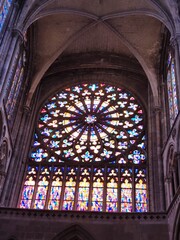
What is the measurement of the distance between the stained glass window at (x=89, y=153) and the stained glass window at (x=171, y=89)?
6.77 feet

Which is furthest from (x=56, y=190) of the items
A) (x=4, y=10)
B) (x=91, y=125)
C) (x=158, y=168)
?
(x=4, y=10)

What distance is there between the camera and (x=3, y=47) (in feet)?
43.2

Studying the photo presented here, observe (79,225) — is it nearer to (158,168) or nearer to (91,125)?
(158,168)

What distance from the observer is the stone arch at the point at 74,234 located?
12.0 metres

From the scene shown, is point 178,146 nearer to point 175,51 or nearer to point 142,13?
point 175,51

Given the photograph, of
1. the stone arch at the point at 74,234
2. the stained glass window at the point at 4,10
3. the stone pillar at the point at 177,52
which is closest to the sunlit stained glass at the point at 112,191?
the stone arch at the point at 74,234

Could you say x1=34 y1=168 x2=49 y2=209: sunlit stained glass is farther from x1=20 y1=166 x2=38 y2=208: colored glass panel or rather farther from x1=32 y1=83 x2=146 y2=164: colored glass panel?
x1=32 y1=83 x2=146 y2=164: colored glass panel

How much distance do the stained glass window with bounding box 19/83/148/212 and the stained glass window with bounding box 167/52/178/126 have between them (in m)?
2.06

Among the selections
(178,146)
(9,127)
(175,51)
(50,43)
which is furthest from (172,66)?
(9,127)

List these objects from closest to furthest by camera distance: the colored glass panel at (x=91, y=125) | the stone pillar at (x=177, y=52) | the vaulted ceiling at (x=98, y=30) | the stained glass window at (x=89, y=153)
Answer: the stone pillar at (x=177, y=52) < the stained glass window at (x=89, y=153) < the colored glass panel at (x=91, y=125) < the vaulted ceiling at (x=98, y=30)

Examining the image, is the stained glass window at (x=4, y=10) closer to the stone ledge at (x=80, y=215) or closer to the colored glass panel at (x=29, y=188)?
the colored glass panel at (x=29, y=188)

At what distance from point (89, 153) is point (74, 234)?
456 centimetres

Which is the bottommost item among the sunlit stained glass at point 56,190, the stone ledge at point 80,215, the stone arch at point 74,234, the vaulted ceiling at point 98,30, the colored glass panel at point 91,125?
the stone arch at point 74,234

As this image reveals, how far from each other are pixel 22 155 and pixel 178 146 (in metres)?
6.44
